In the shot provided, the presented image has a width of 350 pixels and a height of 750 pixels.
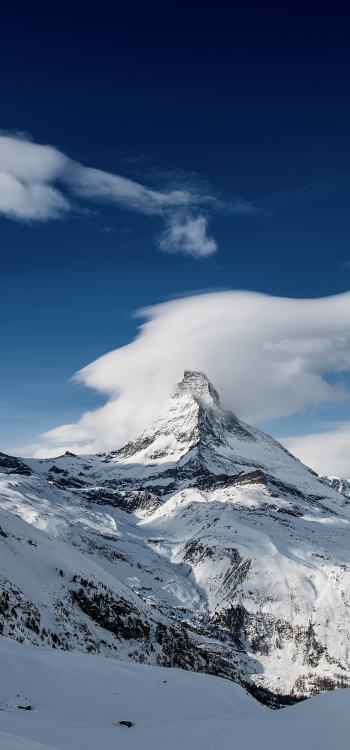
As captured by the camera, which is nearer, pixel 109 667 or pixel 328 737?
pixel 328 737

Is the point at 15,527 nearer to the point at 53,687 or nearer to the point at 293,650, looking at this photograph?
the point at 53,687

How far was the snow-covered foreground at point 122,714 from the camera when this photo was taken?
13.8 metres

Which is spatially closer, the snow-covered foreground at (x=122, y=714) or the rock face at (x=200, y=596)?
the snow-covered foreground at (x=122, y=714)

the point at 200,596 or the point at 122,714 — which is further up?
the point at 122,714

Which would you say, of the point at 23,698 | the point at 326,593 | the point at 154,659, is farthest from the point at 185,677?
the point at 326,593

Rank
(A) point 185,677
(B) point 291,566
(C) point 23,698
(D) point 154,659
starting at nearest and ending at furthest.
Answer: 1. (C) point 23,698
2. (A) point 185,677
3. (D) point 154,659
4. (B) point 291,566

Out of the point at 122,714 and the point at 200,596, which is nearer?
the point at 122,714

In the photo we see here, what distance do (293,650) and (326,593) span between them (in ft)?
58.6

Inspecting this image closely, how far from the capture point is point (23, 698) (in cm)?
1564

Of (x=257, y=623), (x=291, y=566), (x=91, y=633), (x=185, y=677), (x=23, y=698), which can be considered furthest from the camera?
(x=291, y=566)

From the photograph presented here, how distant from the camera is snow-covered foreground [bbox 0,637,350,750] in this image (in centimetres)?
1377

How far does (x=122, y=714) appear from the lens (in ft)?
56.7

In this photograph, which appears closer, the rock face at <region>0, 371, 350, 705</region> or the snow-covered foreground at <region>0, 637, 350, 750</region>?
the snow-covered foreground at <region>0, 637, 350, 750</region>

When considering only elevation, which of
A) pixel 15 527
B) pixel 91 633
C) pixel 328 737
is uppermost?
pixel 15 527
